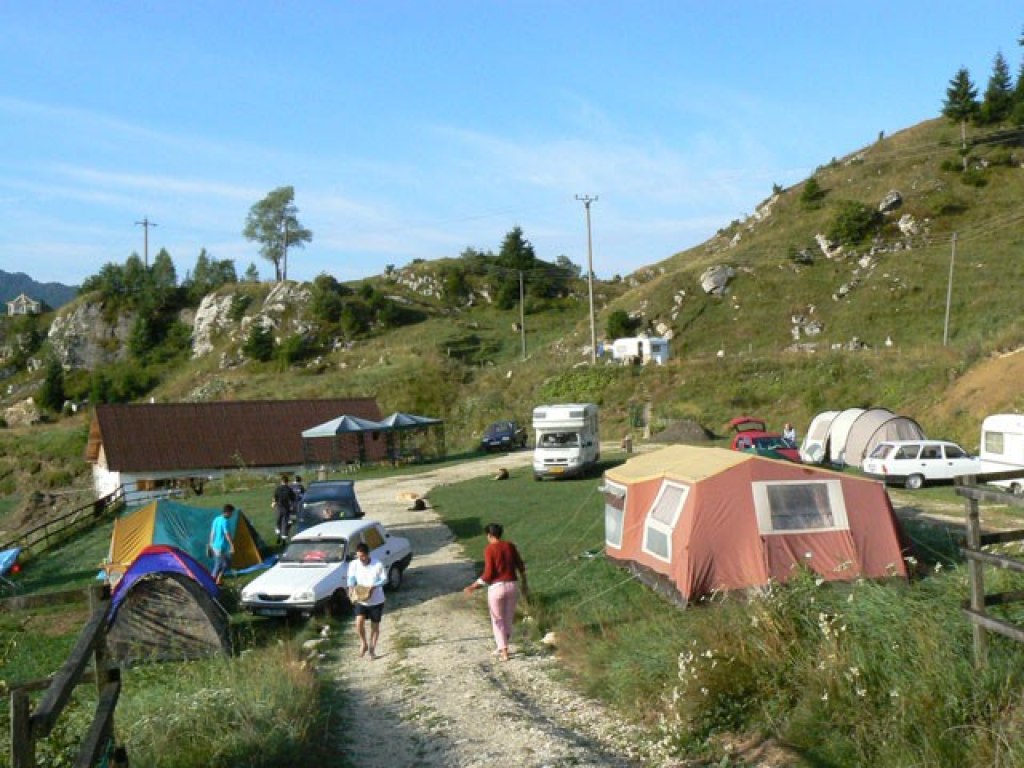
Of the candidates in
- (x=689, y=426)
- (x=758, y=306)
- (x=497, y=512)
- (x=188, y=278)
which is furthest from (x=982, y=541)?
(x=188, y=278)

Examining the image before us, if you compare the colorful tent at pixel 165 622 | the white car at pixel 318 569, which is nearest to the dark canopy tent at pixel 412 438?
the white car at pixel 318 569

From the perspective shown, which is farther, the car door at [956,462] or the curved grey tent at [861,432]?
the curved grey tent at [861,432]

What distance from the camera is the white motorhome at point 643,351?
197 feet

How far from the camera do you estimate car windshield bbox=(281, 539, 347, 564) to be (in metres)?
16.6

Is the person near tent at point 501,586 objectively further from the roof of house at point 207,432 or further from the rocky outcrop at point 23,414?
the rocky outcrop at point 23,414

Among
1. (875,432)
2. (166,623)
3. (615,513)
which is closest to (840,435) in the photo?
(875,432)

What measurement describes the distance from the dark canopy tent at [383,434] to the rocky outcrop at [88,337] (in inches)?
2485

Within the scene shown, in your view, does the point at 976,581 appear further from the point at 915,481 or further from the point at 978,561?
the point at 915,481

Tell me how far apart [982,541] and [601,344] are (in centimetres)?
5990

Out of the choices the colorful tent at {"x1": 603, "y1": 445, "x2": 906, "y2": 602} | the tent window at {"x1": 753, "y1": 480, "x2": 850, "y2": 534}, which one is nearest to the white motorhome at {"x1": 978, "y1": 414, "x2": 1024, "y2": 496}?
the colorful tent at {"x1": 603, "y1": 445, "x2": 906, "y2": 602}

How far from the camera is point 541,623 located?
44.2ft

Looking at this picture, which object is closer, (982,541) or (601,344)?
(982,541)

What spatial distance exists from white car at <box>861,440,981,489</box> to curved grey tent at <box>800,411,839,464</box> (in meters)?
6.65

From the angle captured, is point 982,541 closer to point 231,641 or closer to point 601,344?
point 231,641
